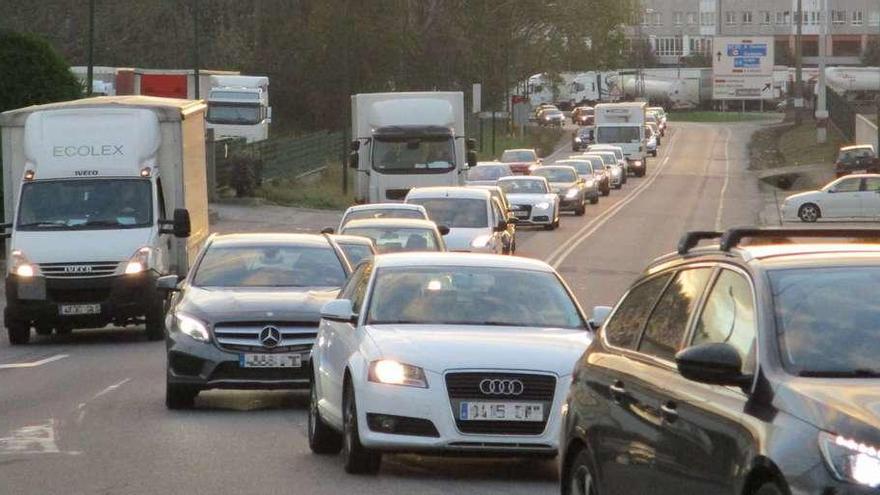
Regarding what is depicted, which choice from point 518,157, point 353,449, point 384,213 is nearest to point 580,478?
point 353,449

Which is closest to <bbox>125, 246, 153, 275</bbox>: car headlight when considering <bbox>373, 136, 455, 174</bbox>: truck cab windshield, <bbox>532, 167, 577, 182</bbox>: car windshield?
<bbox>373, 136, 455, 174</bbox>: truck cab windshield

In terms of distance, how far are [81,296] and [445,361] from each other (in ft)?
42.2

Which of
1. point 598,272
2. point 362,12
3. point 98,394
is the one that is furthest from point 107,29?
point 98,394

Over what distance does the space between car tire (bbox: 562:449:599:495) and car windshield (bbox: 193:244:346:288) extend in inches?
321

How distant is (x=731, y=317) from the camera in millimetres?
6648

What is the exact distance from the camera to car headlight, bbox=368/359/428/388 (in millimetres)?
11031

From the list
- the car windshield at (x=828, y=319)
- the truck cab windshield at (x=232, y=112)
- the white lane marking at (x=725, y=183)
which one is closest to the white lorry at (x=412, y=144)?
the white lane marking at (x=725, y=183)

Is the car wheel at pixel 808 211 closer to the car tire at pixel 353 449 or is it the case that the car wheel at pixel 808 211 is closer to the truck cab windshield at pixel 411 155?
the truck cab windshield at pixel 411 155

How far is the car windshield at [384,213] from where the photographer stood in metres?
28.7

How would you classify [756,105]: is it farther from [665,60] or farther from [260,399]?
[260,399]

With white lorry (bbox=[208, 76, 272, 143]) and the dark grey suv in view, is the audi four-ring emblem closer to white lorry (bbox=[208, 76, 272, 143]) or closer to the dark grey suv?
the dark grey suv

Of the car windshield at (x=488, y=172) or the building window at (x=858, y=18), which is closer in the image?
the car windshield at (x=488, y=172)

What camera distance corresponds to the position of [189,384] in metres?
14.9

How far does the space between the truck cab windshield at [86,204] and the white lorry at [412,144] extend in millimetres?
16345
